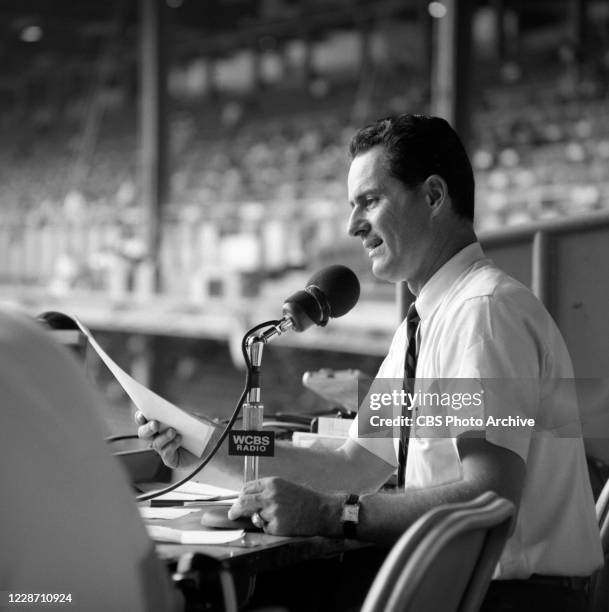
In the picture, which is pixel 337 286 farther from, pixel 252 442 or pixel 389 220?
pixel 252 442

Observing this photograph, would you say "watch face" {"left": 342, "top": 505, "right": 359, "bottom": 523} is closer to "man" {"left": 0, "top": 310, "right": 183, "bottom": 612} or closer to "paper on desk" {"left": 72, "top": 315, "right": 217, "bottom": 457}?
"paper on desk" {"left": 72, "top": 315, "right": 217, "bottom": 457}

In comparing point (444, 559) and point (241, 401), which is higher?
point (241, 401)

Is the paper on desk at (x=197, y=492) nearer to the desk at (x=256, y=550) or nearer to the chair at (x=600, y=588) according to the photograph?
the desk at (x=256, y=550)

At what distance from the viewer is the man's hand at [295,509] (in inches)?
48.9

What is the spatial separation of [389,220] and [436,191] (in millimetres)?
82

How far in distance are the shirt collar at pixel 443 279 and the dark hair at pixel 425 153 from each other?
0.22 feet

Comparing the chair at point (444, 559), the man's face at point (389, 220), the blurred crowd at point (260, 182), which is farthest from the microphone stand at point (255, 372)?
the blurred crowd at point (260, 182)

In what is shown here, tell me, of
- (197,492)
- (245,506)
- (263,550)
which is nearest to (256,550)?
(263,550)

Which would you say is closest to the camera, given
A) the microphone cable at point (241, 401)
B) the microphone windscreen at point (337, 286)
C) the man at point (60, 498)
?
the man at point (60, 498)

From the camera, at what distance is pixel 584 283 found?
7.49 ft

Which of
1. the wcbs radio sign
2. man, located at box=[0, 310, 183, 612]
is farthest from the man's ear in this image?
man, located at box=[0, 310, 183, 612]

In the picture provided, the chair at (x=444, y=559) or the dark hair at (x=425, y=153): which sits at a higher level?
the dark hair at (x=425, y=153)

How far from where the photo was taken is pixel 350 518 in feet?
4.09

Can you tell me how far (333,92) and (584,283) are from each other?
11855mm
